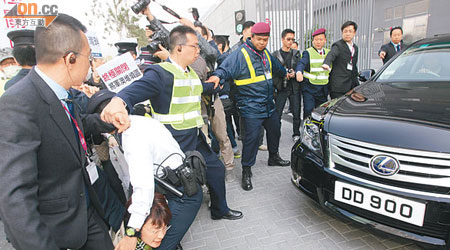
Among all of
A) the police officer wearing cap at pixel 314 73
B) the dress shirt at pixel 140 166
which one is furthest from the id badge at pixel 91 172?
the police officer wearing cap at pixel 314 73

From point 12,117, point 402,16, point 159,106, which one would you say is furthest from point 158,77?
point 402,16

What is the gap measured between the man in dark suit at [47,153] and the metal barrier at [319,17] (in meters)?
6.45

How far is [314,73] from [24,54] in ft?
12.7

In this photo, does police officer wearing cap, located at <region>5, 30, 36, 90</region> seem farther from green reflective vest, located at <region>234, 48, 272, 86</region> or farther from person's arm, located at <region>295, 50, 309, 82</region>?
person's arm, located at <region>295, 50, 309, 82</region>

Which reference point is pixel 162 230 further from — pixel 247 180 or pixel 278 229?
pixel 247 180

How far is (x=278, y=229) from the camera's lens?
246cm

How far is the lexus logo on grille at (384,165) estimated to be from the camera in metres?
1.70

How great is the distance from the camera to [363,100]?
7.86ft

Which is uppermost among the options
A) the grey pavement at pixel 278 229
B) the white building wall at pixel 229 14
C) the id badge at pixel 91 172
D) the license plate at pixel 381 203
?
the white building wall at pixel 229 14

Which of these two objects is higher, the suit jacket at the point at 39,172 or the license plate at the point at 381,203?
the suit jacket at the point at 39,172

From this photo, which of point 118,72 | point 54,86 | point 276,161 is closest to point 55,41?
point 54,86

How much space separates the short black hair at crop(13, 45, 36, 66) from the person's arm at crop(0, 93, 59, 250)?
164 centimetres

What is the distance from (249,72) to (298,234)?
5.98 feet

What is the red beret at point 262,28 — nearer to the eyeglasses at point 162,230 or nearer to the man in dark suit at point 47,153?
the man in dark suit at point 47,153
